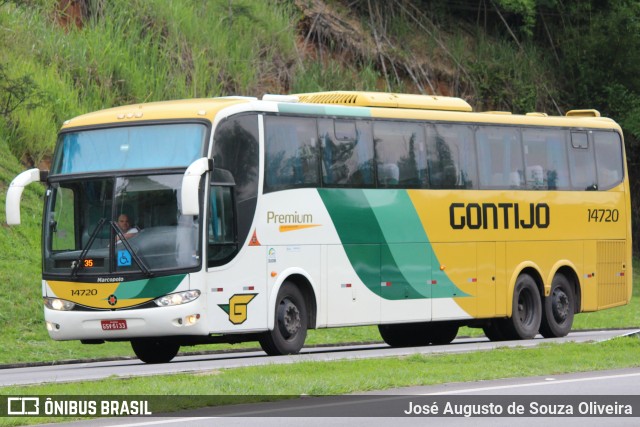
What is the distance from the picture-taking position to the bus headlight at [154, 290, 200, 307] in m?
20.5

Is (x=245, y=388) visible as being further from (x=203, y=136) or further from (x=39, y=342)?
(x=39, y=342)

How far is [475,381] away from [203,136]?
630cm

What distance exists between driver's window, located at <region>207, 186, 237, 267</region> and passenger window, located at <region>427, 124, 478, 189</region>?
17.0 feet

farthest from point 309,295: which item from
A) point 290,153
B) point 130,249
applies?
point 130,249

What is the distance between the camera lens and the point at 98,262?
68.4ft

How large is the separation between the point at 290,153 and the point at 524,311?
7.20 m

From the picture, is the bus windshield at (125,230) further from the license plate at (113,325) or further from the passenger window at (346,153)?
the passenger window at (346,153)

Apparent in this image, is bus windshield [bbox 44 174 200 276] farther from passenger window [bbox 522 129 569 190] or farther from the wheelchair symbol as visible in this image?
passenger window [bbox 522 129 569 190]

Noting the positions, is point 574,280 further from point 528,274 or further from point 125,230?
point 125,230

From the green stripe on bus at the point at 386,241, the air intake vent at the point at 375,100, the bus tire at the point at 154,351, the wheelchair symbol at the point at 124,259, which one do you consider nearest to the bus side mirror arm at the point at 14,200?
the wheelchair symbol at the point at 124,259

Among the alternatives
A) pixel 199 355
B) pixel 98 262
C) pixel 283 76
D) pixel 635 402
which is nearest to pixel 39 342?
pixel 199 355

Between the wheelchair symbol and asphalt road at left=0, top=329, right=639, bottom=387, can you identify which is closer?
asphalt road at left=0, top=329, right=639, bottom=387

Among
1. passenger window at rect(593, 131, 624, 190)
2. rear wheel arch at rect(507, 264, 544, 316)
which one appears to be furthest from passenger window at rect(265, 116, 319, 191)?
passenger window at rect(593, 131, 624, 190)

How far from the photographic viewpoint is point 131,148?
21.3m
